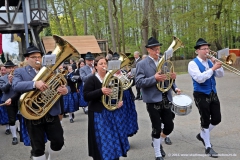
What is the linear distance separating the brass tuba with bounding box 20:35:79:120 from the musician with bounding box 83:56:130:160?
0.42 metres

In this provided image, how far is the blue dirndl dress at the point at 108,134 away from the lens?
3.87 m

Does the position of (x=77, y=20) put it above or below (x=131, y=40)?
above

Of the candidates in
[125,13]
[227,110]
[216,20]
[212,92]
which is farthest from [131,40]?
[212,92]

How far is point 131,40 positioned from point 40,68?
127 feet

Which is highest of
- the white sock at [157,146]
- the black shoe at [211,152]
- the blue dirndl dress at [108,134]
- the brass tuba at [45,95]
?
the brass tuba at [45,95]

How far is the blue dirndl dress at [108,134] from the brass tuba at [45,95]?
2.07 ft

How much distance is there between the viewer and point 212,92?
4715 mm

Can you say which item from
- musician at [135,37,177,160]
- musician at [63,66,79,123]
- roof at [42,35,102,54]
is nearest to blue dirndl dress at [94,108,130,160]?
musician at [135,37,177,160]

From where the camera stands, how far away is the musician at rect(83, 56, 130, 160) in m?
3.87

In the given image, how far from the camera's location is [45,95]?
376 cm

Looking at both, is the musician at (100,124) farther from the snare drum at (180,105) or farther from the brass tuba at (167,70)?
the snare drum at (180,105)

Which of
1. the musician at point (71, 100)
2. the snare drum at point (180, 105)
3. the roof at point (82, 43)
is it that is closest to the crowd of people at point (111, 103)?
the snare drum at point (180, 105)

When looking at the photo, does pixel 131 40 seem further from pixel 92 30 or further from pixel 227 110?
pixel 227 110

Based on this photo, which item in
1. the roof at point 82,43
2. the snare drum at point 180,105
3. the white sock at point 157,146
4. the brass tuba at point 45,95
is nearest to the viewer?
the brass tuba at point 45,95
